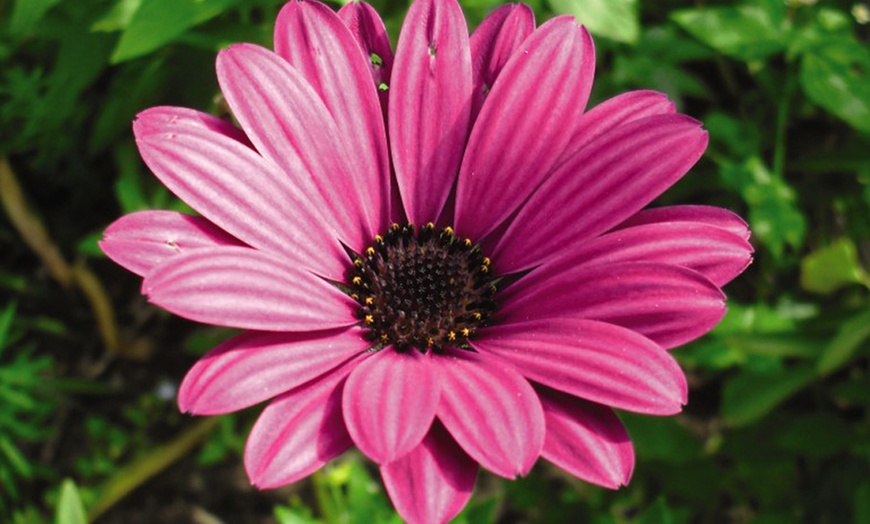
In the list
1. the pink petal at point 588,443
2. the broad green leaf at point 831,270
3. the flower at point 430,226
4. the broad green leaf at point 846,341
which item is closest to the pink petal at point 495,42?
the flower at point 430,226

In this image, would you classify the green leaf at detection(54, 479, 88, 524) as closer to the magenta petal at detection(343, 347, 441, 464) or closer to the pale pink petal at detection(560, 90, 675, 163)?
the magenta petal at detection(343, 347, 441, 464)

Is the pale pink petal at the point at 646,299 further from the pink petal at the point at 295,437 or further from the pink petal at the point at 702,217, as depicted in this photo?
the pink petal at the point at 295,437

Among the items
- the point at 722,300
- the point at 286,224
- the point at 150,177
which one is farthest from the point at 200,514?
the point at 722,300

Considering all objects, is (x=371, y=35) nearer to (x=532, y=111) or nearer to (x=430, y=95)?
(x=430, y=95)

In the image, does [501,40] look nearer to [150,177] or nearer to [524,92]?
[524,92]

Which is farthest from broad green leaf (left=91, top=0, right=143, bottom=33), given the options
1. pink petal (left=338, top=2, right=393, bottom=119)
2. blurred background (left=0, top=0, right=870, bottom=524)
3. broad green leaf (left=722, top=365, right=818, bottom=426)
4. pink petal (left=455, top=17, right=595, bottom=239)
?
broad green leaf (left=722, top=365, right=818, bottom=426)

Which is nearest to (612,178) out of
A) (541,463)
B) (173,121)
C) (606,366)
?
(606,366)
